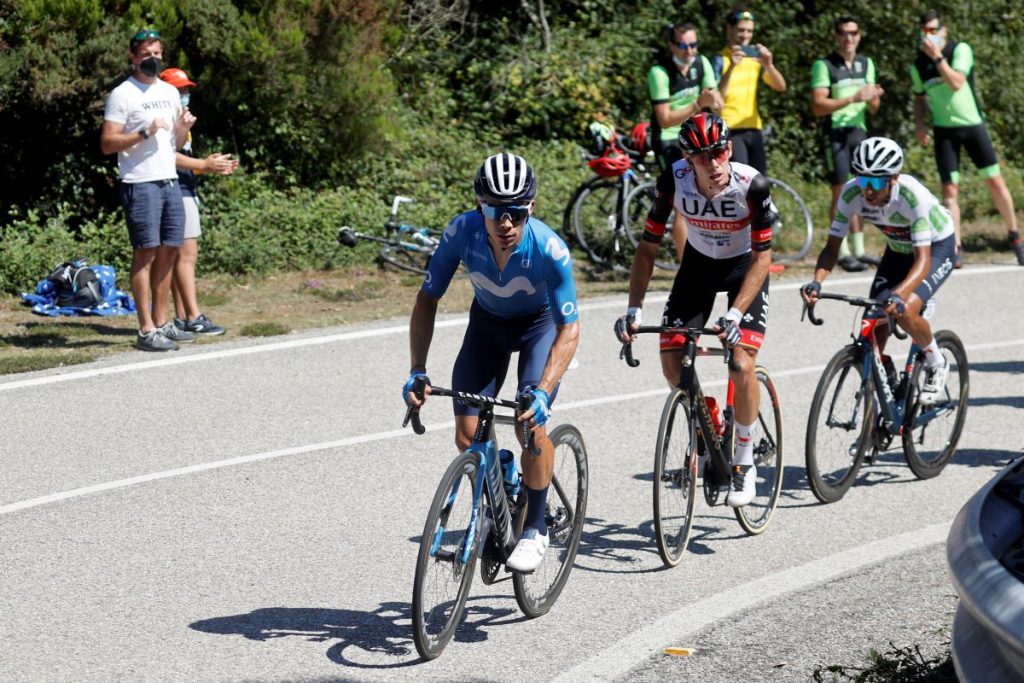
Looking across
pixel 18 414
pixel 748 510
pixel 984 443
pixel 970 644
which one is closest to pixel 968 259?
pixel 984 443

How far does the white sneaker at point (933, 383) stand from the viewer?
8.41 meters

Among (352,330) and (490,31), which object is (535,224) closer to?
(352,330)

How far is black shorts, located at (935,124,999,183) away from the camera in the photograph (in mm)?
14320

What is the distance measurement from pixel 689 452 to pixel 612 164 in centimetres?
762

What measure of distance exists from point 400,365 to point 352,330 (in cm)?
118

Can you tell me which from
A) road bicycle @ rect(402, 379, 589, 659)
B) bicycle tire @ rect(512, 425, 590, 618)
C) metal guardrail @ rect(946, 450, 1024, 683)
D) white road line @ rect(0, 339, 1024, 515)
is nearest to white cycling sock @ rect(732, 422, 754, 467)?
bicycle tire @ rect(512, 425, 590, 618)

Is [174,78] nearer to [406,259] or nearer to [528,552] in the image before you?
[406,259]

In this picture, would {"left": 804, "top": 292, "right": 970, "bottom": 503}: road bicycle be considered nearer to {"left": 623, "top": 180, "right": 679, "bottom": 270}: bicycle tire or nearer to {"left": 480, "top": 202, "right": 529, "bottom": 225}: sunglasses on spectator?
{"left": 480, "top": 202, "right": 529, "bottom": 225}: sunglasses on spectator

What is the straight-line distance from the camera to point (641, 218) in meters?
14.4

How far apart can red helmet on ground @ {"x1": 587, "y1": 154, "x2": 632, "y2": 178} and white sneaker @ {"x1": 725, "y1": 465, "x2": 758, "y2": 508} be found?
24.2 ft

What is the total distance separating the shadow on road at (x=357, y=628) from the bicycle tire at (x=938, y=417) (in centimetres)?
316

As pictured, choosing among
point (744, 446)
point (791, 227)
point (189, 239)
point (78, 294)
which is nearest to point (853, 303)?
point (744, 446)

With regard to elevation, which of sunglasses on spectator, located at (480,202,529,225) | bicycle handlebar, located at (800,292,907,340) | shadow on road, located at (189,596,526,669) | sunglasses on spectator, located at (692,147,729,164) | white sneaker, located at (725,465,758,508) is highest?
sunglasses on spectator, located at (692,147,729,164)

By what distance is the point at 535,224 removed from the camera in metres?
6.03
